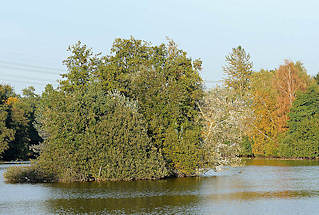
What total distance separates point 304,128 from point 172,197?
48.5 meters

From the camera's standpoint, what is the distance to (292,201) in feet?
96.0

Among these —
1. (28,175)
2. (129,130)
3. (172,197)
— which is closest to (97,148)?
(129,130)

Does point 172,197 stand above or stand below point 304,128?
below

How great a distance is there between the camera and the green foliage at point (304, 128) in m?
74.6

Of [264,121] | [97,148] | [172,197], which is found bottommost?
[172,197]

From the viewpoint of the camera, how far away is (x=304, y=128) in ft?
247

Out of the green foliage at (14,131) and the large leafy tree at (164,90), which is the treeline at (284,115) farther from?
the green foliage at (14,131)

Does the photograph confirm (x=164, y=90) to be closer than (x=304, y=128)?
Yes

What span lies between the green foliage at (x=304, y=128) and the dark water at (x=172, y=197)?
31.9 m

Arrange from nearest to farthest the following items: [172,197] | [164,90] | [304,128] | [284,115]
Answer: [172,197]
[164,90]
[304,128]
[284,115]

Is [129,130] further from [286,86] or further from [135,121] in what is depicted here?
[286,86]

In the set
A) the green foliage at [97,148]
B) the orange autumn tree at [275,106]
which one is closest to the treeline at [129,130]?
the green foliage at [97,148]

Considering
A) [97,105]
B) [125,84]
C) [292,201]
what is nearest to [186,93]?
[125,84]

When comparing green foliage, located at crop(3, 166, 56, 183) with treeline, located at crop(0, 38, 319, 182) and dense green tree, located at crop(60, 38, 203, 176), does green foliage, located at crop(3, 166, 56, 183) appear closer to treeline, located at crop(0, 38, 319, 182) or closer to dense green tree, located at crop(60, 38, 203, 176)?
treeline, located at crop(0, 38, 319, 182)
